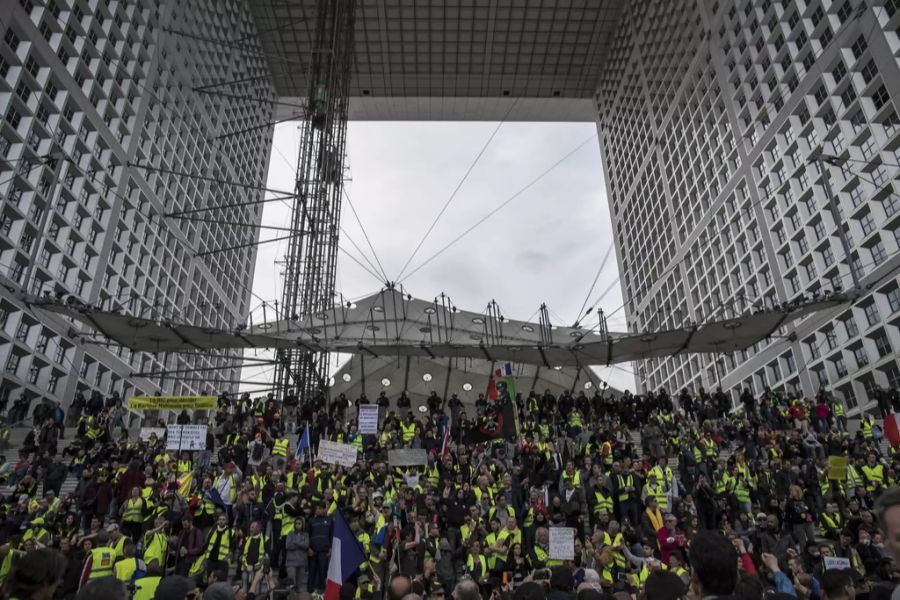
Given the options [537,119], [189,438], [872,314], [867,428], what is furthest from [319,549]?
[537,119]

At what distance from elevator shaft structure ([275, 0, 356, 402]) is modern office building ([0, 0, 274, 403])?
4.21 metres

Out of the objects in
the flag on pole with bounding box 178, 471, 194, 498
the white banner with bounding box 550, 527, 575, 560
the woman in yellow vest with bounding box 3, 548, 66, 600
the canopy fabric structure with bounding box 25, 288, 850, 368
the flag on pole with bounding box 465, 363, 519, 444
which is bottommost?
the woman in yellow vest with bounding box 3, 548, 66, 600

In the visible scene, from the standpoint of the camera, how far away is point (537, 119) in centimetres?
7494

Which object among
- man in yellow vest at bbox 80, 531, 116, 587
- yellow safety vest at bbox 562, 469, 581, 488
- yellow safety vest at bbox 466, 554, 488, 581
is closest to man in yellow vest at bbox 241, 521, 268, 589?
man in yellow vest at bbox 80, 531, 116, 587

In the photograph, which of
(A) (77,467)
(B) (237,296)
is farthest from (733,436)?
(B) (237,296)

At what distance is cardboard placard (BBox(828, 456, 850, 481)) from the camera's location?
52.1 feet

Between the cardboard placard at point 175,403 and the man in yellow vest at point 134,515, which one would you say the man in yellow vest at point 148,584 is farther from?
the cardboard placard at point 175,403

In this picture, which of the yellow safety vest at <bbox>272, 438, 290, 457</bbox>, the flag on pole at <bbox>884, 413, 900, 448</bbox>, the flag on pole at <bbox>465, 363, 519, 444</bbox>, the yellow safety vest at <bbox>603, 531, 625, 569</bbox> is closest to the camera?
the yellow safety vest at <bbox>603, 531, 625, 569</bbox>

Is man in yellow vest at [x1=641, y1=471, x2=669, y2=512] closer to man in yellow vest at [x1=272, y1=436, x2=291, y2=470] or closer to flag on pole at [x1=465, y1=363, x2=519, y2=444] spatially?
flag on pole at [x1=465, y1=363, x2=519, y2=444]

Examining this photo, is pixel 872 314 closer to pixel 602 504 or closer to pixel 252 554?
pixel 602 504

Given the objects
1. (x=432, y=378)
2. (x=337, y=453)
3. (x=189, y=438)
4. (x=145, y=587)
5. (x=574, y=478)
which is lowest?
(x=145, y=587)

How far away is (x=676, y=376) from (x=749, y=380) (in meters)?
11.2

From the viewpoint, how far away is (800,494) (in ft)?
50.2

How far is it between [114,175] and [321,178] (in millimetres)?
11642
